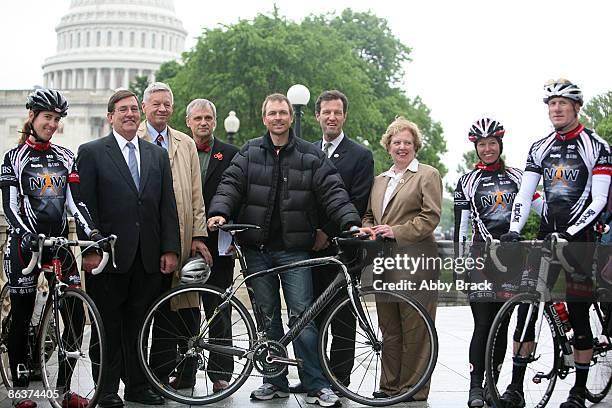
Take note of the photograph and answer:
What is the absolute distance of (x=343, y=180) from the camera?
26.7ft

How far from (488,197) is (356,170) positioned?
3.77 ft

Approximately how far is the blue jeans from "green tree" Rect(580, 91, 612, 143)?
373 inches

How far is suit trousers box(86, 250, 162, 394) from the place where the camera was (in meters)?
7.48

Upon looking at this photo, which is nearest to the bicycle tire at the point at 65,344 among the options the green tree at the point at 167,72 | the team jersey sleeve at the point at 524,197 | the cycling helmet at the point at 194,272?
the cycling helmet at the point at 194,272

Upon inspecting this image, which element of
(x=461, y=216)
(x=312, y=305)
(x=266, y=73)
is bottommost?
(x=312, y=305)

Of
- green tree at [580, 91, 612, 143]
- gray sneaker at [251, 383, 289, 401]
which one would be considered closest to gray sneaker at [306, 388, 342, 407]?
gray sneaker at [251, 383, 289, 401]

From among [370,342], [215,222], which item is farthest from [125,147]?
[370,342]

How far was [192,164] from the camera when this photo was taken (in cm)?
816

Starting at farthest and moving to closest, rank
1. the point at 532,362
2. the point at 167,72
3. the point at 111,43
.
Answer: the point at 111,43 → the point at 167,72 → the point at 532,362

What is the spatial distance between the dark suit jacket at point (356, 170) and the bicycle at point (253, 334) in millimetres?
748

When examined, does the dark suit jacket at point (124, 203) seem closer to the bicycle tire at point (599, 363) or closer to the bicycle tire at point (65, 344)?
the bicycle tire at point (65, 344)

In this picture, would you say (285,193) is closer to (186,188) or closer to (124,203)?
(186,188)

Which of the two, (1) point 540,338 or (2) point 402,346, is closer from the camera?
(1) point 540,338

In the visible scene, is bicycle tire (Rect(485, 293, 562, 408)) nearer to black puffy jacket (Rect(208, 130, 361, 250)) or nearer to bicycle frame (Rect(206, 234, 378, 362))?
bicycle frame (Rect(206, 234, 378, 362))
